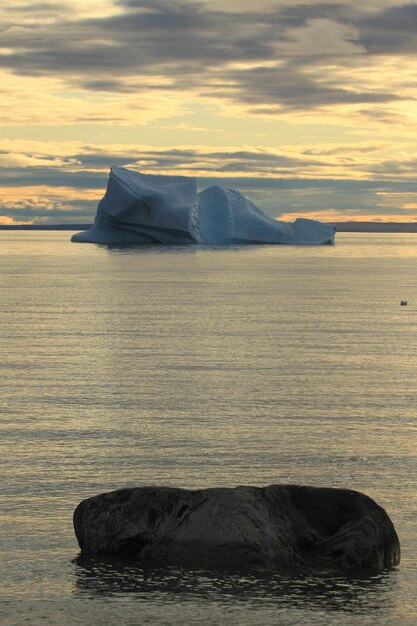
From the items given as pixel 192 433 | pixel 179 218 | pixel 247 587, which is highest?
pixel 179 218

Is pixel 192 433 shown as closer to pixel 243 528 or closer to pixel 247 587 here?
pixel 243 528

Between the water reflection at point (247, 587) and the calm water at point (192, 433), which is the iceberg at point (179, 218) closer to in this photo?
the calm water at point (192, 433)

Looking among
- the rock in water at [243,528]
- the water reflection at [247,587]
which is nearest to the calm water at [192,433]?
the water reflection at [247,587]

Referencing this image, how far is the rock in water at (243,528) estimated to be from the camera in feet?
38.0

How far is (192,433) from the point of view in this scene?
723 inches

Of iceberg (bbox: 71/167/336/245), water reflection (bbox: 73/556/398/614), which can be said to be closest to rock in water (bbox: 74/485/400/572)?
water reflection (bbox: 73/556/398/614)

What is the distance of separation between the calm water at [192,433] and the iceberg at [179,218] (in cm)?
4996

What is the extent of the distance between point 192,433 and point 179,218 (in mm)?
81742

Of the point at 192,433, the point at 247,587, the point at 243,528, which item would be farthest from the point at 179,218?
the point at 247,587

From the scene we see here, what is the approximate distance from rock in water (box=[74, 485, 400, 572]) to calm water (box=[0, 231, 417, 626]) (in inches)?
12.1

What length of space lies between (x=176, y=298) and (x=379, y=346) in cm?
2262

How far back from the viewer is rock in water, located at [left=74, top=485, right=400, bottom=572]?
1159 centimetres

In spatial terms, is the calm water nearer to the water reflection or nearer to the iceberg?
the water reflection

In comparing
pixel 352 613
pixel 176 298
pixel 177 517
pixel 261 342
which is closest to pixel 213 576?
pixel 177 517
